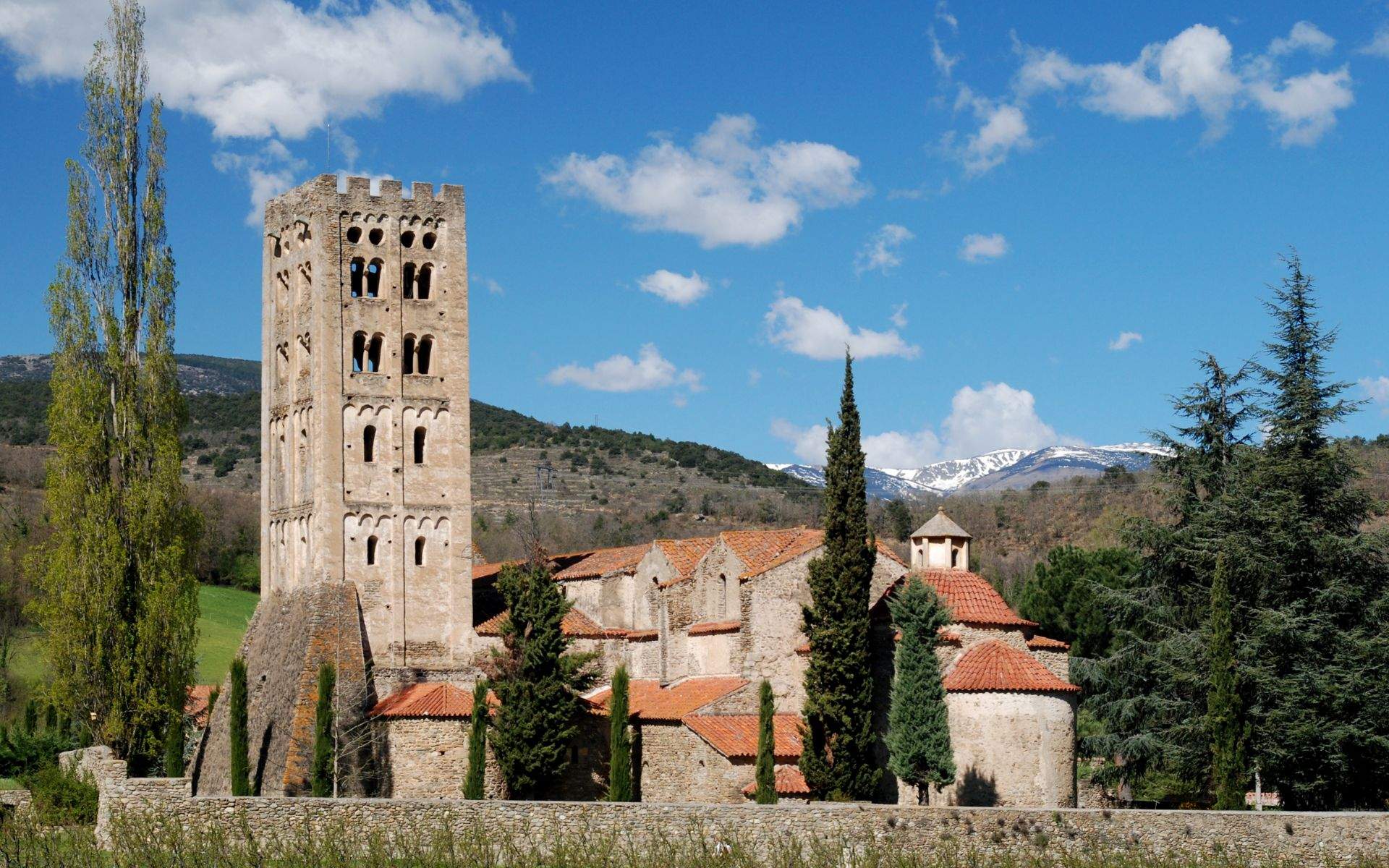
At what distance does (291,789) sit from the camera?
124 feet

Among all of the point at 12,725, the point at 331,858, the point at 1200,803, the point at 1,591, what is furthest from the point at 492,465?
the point at 331,858

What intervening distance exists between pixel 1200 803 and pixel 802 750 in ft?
41.4

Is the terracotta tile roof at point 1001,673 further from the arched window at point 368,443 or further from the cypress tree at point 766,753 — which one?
the arched window at point 368,443

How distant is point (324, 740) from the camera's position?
3725 cm

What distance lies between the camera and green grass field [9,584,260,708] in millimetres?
62438

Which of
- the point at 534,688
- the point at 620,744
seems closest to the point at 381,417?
the point at 534,688

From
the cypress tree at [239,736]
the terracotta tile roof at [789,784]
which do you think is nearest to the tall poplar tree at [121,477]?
the cypress tree at [239,736]

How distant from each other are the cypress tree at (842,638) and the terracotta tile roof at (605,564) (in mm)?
9293

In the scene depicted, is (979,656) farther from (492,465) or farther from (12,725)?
(492,465)

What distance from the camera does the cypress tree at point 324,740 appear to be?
121 feet

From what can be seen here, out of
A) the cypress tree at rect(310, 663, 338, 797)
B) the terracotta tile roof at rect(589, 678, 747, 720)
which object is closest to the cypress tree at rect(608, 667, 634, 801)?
the terracotta tile roof at rect(589, 678, 747, 720)

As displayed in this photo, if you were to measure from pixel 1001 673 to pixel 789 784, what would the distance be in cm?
559

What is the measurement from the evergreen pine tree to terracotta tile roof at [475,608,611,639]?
11.6ft

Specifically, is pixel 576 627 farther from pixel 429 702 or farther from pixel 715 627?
pixel 429 702
